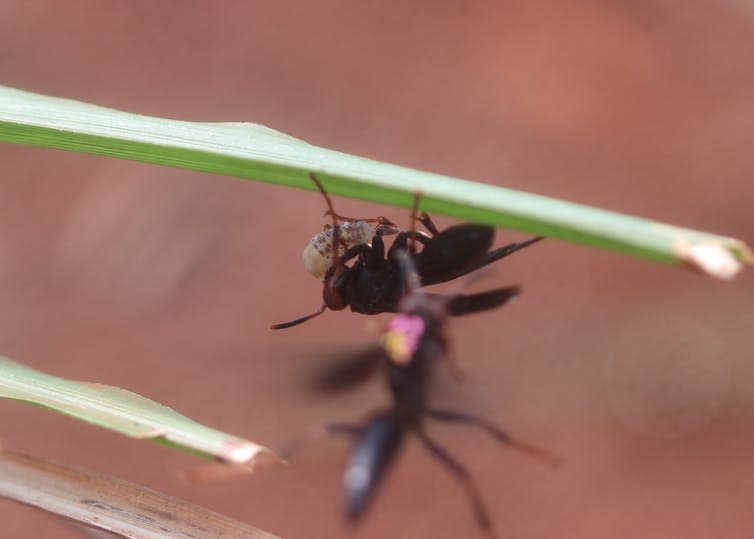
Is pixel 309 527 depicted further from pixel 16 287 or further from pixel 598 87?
pixel 598 87

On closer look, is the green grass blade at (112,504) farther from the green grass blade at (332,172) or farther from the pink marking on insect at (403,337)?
the green grass blade at (332,172)

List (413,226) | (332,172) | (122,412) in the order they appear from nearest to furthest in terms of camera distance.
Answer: (332,172) → (122,412) → (413,226)

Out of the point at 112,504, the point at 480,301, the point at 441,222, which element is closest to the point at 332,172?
the point at 480,301

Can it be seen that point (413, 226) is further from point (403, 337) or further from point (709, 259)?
point (709, 259)

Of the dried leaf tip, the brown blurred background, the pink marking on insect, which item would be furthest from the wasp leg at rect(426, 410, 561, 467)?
the brown blurred background

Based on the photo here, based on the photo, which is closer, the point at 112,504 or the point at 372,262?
the point at 112,504

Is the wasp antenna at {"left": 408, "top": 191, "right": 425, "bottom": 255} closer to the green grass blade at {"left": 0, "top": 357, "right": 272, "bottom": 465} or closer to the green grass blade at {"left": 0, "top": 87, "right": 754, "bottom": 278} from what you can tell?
the green grass blade at {"left": 0, "top": 87, "right": 754, "bottom": 278}

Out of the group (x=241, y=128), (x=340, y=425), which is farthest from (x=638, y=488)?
(x=241, y=128)
